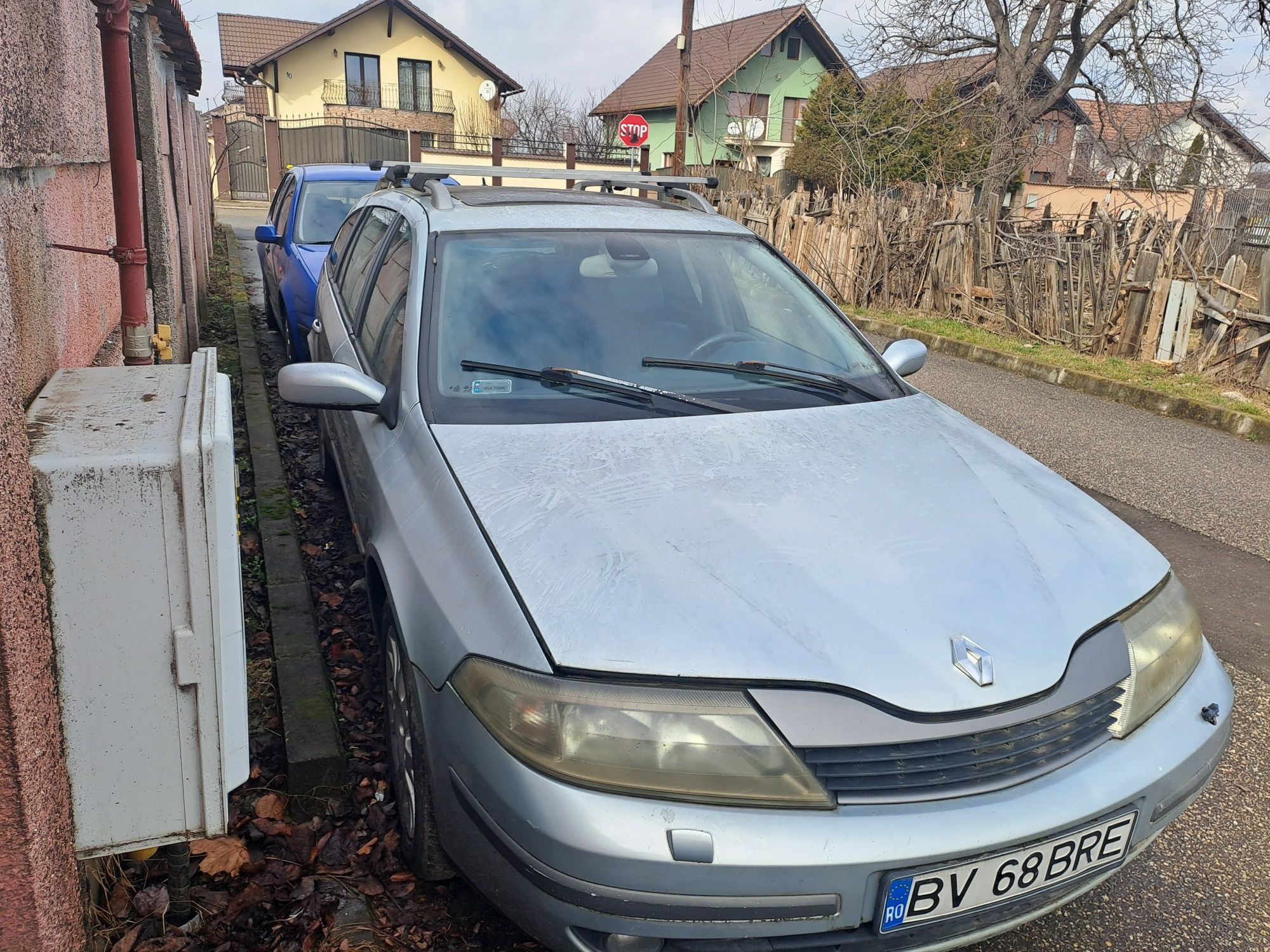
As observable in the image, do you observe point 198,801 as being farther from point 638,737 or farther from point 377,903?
point 638,737

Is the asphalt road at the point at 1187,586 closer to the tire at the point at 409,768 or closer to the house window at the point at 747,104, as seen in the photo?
the tire at the point at 409,768

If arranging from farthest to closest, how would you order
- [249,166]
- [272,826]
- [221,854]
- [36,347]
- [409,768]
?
[249,166] < [272,826] < [221,854] < [409,768] < [36,347]

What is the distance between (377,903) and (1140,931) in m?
1.87

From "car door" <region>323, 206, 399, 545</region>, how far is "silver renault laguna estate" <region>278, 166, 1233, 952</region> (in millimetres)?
233

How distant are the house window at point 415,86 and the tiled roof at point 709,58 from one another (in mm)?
8248

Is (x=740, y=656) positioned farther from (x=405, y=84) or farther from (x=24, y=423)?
(x=405, y=84)

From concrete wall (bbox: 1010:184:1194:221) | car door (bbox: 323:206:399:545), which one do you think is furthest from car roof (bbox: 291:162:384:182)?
concrete wall (bbox: 1010:184:1194:221)

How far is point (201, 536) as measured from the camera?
1828 mm

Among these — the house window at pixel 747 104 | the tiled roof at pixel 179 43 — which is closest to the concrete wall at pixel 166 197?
the tiled roof at pixel 179 43

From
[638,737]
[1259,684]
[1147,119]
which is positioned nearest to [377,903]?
[638,737]

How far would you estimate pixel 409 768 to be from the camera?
2.42 m

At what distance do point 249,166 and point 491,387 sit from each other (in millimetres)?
33196

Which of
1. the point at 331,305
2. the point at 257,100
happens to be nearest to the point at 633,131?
the point at 331,305

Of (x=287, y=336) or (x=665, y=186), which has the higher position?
(x=665, y=186)
